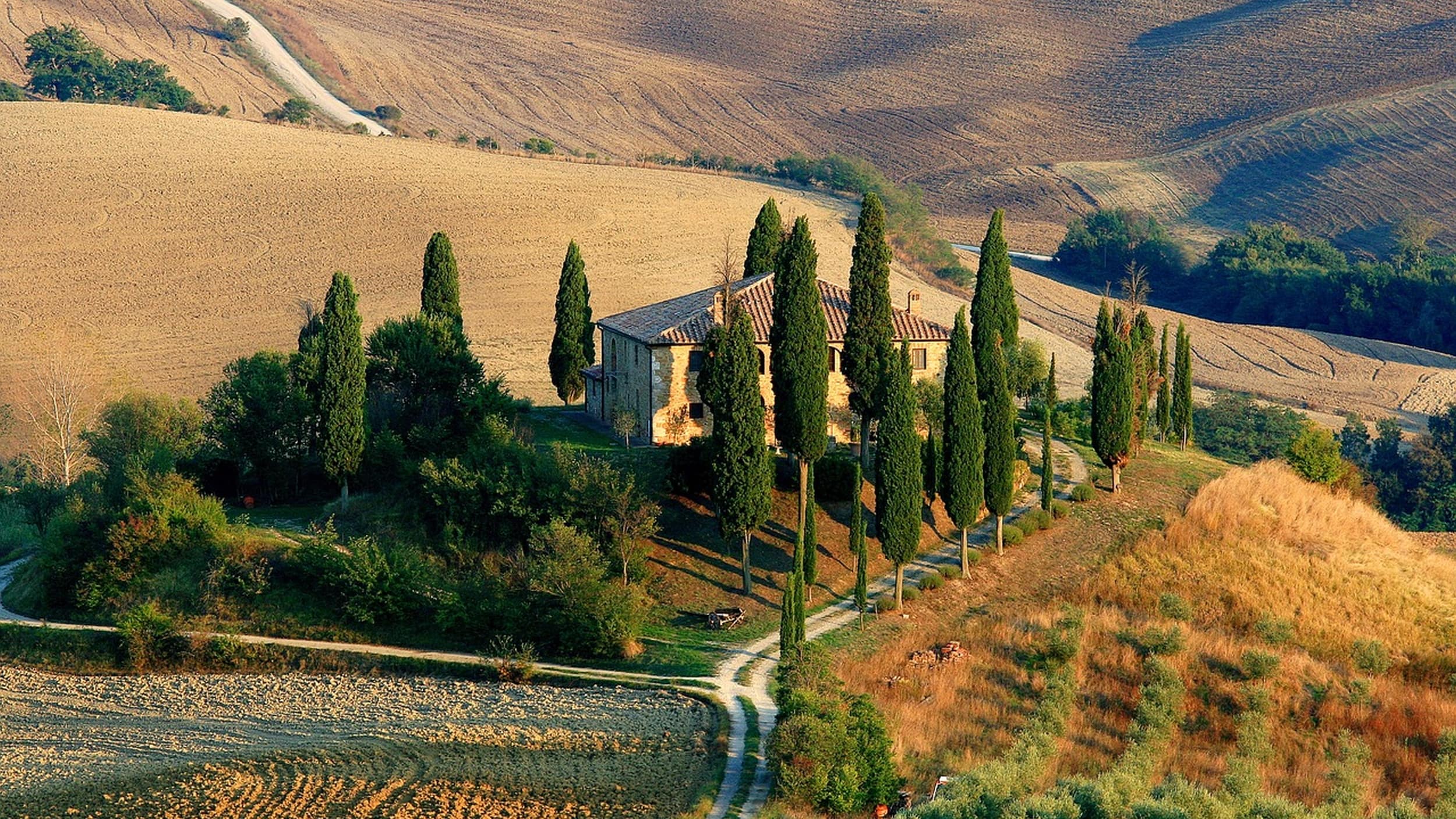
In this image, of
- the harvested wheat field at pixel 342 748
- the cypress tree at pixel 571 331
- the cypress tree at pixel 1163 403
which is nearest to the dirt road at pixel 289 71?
the cypress tree at pixel 571 331

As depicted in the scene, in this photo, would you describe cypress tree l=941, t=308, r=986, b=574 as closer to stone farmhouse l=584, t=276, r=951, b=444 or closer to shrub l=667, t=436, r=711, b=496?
stone farmhouse l=584, t=276, r=951, b=444

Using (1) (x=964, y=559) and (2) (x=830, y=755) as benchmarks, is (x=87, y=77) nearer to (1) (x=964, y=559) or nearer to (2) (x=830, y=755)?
(1) (x=964, y=559)

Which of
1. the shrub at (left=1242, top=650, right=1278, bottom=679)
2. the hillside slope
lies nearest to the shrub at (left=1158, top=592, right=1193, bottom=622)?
the shrub at (left=1242, top=650, right=1278, bottom=679)

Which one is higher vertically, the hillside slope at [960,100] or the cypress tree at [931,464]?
the hillside slope at [960,100]

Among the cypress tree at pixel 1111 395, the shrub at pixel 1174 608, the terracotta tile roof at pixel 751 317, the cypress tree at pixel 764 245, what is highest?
the cypress tree at pixel 764 245

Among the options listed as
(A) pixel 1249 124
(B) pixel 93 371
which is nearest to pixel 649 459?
(B) pixel 93 371

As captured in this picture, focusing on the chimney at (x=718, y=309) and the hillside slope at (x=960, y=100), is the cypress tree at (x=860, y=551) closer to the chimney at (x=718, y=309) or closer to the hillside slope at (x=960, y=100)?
the chimney at (x=718, y=309)
